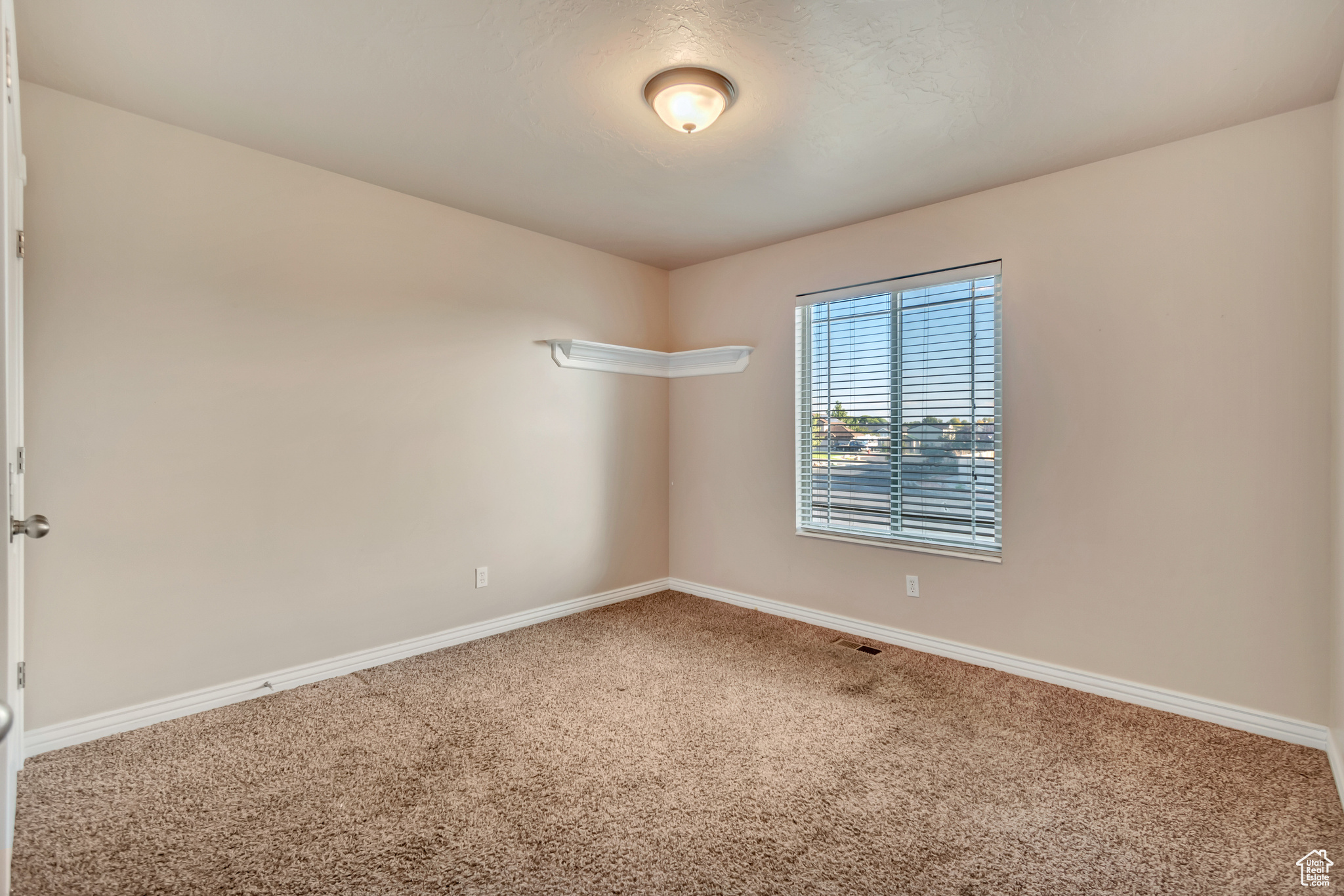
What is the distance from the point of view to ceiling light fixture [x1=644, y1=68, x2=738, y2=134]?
2203 millimetres

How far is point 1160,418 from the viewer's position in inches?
107

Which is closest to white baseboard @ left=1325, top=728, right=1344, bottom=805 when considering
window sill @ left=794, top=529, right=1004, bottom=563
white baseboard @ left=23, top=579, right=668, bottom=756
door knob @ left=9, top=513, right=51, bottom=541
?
window sill @ left=794, top=529, right=1004, bottom=563

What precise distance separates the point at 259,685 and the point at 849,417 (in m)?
3.29

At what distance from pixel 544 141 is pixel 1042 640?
322cm

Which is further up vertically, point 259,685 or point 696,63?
point 696,63

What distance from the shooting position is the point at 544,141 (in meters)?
2.69

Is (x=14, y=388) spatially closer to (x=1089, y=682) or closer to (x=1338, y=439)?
(x=1089, y=682)

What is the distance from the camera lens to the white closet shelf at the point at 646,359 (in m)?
4.03

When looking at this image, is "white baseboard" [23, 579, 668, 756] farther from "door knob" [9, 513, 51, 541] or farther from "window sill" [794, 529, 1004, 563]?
"window sill" [794, 529, 1004, 563]

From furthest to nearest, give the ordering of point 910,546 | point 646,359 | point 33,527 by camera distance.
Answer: point 646,359 → point 910,546 → point 33,527

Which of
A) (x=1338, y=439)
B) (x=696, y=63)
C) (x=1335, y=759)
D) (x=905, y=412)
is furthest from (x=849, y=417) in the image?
(x=1335, y=759)

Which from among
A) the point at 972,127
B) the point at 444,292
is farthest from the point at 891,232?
the point at 444,292

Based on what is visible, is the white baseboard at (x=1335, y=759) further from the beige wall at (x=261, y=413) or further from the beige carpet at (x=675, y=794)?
the beige wall at (x=261, y=413)

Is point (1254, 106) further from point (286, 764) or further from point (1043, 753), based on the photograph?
point (286, 764)
